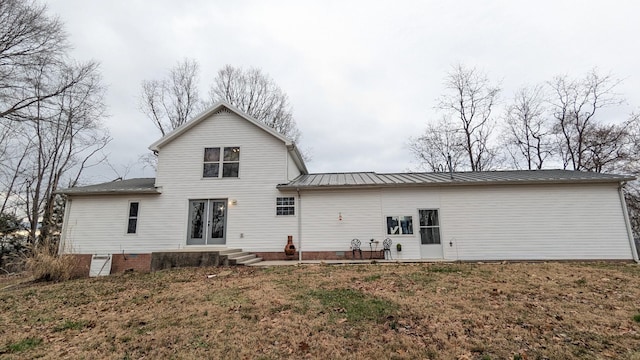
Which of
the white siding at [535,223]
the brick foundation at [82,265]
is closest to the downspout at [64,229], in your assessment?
the brick foundation at [82,265]

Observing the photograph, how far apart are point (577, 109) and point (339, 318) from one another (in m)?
25.1

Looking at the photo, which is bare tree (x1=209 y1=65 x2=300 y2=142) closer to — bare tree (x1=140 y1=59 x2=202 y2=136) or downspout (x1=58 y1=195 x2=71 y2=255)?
bare tree (x1=140 y1=59 x2=202 y2=136)

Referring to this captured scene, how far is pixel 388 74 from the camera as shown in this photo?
17.1 m

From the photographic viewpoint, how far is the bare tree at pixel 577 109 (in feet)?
63.1

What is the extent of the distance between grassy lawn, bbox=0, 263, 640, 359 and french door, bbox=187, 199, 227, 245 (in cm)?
443

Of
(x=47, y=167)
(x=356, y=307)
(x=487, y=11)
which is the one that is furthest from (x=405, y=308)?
(x=47, y=167)

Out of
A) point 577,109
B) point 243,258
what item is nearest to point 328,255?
point 243,258

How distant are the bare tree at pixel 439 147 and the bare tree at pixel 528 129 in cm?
→ 386

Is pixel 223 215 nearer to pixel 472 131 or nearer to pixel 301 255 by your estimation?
pixel 301 255

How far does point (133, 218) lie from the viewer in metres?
12.7

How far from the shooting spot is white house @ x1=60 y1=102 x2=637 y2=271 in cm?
1130

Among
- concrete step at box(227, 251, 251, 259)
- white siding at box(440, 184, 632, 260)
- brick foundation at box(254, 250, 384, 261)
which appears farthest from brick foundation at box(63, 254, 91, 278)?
white siding at box(440, 184, 632, 260)

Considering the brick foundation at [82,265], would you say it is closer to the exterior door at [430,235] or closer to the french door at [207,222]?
the french door at [207,222]

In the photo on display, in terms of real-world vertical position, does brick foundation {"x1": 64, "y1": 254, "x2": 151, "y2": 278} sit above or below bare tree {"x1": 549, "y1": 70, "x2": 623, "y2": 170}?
below
